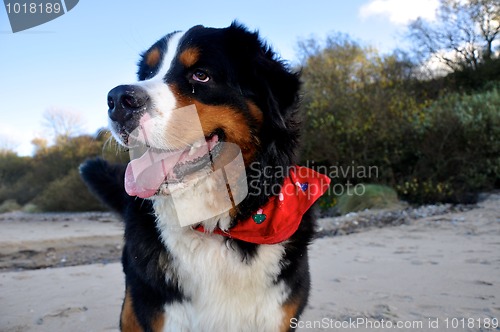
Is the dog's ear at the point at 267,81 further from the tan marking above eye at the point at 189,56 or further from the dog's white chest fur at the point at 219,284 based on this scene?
the dog's white chest fur at the point at 219,284

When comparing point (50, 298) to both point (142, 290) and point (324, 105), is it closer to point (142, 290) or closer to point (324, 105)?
point (142, 290)

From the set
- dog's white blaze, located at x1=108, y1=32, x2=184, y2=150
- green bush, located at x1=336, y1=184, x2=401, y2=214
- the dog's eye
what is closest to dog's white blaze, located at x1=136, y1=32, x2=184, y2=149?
dog's white blaze, located at x1=108, y1=32, x2=184, y2=150

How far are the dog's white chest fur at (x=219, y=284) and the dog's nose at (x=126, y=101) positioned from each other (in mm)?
574

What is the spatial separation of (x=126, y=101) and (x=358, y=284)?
316cm

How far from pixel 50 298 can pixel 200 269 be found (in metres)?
2.45

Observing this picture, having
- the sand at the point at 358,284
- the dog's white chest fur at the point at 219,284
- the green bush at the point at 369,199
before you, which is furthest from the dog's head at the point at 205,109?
the green bush at the point at 369,199

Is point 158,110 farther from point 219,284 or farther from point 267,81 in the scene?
point 219,284

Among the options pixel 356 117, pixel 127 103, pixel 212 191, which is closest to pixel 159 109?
pixel 127 103

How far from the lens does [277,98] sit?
2531mm

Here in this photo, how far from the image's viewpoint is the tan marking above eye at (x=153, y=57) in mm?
2652

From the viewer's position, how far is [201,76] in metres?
2.46

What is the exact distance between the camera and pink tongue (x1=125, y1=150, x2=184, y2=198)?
2320 mm

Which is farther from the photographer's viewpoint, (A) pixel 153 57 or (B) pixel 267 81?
(A) pixel 153 57

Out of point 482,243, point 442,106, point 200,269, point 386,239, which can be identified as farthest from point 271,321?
point 442,106
